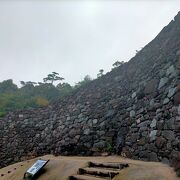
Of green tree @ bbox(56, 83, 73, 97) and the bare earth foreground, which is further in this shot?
green tree @ bbox(56, 83, 73, 97)

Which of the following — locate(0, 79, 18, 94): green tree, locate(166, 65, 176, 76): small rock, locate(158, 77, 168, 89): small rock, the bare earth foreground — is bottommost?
the bare earth foreground

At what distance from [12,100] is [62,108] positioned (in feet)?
22.6

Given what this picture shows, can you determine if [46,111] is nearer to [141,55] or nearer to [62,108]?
[62,108]

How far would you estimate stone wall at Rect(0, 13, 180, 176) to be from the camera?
7.36 metres

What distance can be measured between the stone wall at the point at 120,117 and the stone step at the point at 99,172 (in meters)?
1.20

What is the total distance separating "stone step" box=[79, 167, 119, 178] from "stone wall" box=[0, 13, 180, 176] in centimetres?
120

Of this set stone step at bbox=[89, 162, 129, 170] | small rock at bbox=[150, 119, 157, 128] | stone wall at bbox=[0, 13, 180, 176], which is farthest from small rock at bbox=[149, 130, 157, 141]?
stone step at bbox=[89, 162, 129, 170]

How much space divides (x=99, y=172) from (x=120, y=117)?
3113 mm

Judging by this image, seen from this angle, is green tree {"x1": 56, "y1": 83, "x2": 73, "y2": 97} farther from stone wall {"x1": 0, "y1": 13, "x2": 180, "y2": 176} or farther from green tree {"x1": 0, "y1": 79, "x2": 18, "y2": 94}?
stone wall {"x1": 0, "y1": 13, "x2": 180, "y2": 176}

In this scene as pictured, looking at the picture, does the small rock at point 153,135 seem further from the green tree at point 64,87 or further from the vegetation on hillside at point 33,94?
the green tree at point 64,87

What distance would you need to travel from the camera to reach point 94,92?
11.0 meters

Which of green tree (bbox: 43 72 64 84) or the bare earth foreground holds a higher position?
green tree (bbox: 43 72 64 84)

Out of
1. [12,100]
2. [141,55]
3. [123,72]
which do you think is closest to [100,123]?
[123,72]

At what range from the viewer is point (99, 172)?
6258 millimetres
